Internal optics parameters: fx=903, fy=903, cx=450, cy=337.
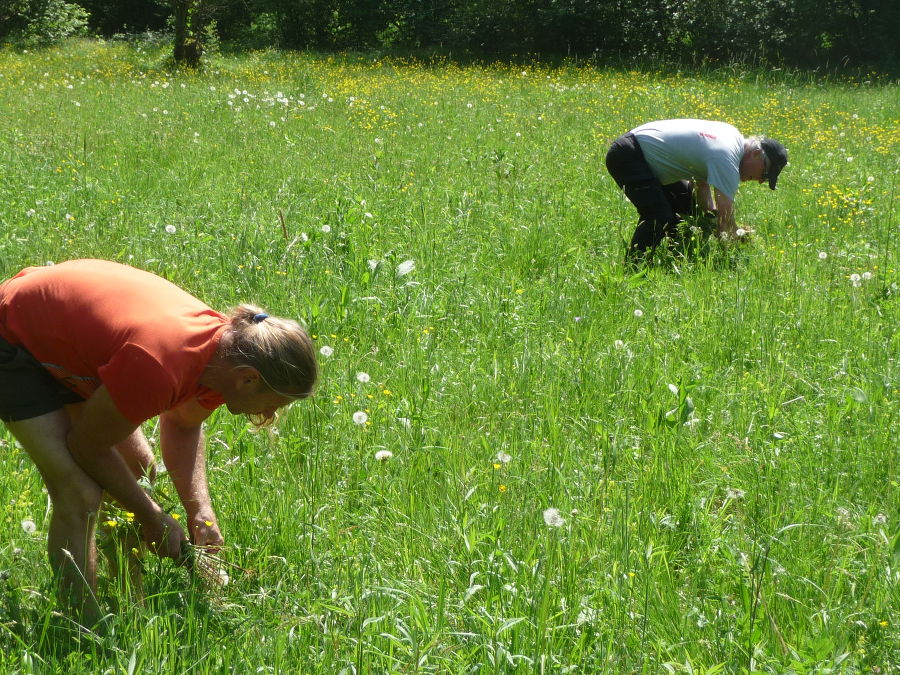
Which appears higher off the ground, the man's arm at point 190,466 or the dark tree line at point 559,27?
the dark tree line at point 559,27

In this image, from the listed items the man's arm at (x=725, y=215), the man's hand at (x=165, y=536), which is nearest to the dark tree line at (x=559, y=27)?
the man's arm at (x=725, y=215)

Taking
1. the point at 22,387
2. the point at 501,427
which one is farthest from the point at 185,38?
the point at 22,387

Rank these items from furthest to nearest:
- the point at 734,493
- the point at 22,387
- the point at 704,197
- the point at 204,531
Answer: the point at 704,197 → the point at 734,493 → the point at 204,531 → the point at 22,387

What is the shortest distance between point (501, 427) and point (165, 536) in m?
1.56

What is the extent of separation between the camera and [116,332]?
241 centimetres

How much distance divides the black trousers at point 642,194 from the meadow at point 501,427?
0.17 m

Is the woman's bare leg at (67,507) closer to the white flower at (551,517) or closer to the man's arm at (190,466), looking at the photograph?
the man's arm at (190,466)

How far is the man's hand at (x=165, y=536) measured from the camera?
2518 millimetres

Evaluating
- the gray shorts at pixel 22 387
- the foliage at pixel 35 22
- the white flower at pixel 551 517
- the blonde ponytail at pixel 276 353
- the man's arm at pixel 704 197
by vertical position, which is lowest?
the foliage at pixel 35 22

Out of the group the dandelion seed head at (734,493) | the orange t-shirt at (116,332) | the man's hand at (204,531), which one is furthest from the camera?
the dandelion seed head at (734,493)

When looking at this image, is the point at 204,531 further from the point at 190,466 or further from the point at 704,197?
the point at 704,197

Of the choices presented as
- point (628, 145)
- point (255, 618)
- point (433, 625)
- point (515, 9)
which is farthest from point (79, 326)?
point (515, 9)

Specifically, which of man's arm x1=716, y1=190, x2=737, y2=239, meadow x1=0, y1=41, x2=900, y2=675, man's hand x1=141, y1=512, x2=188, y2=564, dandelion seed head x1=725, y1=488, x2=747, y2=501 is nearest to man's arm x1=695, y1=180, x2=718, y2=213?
man's arm x1=716, y1=190, x2=737, y2=239

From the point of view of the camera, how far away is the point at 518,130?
10422 millimetres
